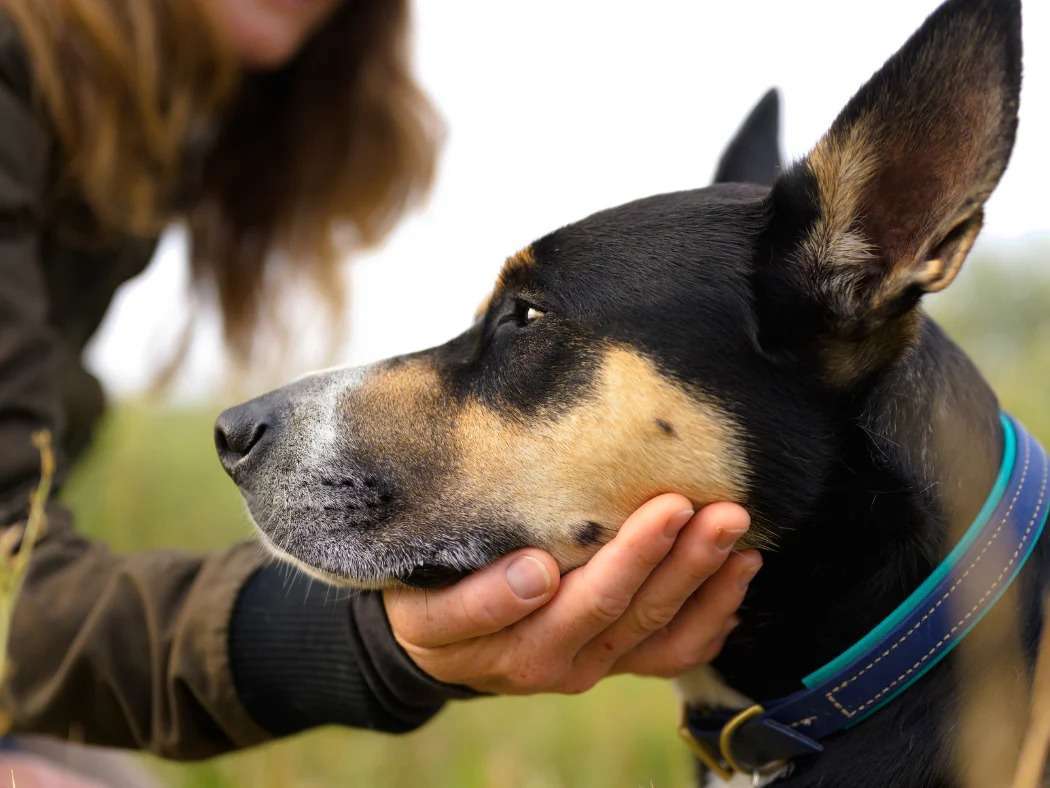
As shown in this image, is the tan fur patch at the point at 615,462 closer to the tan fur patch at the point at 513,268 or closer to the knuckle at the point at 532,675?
the knuckle at the point at 532,675

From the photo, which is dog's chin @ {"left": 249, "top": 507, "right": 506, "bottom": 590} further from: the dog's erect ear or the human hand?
the dog's erect ear

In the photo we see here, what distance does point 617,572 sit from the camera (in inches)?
78.1

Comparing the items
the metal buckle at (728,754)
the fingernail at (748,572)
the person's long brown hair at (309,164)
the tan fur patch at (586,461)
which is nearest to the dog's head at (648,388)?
the tan fur patch at (586,461)

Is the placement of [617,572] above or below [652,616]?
above

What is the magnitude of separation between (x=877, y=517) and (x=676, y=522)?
1.43 feet

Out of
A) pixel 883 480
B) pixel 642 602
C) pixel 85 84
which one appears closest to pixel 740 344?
pixel 883 480

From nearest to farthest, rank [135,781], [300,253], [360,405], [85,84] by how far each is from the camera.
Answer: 1. [360,405]
2. [85,84]
3. [135,781]
4. [300,253]

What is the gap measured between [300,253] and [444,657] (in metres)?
2.41

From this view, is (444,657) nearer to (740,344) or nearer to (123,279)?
(740,344)

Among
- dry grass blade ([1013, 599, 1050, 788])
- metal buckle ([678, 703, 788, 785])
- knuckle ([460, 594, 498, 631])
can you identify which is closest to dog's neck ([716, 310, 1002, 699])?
metal buckle ([678, 703, 788, 785])

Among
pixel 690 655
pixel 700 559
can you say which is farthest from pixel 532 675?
pixel 700 559

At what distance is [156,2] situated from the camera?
3.42 meters

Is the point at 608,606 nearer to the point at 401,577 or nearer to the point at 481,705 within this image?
the point at 401,577

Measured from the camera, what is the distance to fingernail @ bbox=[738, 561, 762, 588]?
6.85 feet
